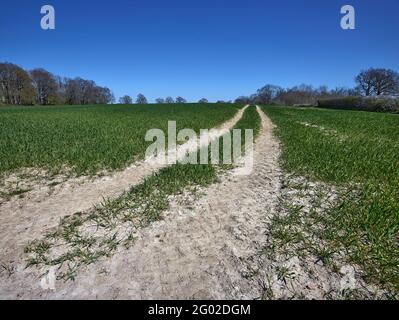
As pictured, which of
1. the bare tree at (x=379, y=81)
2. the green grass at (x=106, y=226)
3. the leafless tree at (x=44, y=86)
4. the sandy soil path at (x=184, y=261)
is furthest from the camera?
the leafless tree at (x=44, y=86)

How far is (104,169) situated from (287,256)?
634 cm

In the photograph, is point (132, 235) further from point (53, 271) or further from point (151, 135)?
point (151, 135)

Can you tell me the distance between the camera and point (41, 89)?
105 metres

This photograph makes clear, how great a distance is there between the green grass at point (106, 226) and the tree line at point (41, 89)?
110m

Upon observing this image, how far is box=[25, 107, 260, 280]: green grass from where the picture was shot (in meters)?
3.82

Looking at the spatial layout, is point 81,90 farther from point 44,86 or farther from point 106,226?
point 106,226

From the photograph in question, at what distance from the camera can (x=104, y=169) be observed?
8117 millimetres

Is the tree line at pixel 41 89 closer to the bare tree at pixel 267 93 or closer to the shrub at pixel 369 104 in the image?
the bare tree at pixel 267 93

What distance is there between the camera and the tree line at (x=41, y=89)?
3661 inches

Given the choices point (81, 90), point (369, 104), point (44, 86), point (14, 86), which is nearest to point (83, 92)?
point (81, 90)

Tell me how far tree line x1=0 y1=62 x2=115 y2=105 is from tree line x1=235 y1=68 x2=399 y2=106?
8785cm

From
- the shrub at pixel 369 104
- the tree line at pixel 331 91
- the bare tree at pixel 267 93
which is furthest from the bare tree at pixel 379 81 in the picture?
the bare tree at pixel 267 93

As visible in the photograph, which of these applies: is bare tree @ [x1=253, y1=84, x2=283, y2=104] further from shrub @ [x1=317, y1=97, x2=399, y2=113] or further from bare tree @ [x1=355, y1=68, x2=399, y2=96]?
shrub @ [x1=317, y1=97, x2=399, y2=113]
